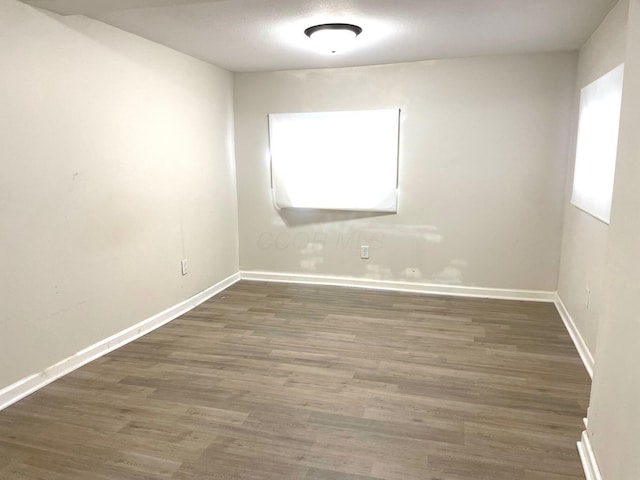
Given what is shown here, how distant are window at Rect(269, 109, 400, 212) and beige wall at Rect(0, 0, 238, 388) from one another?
779 mm

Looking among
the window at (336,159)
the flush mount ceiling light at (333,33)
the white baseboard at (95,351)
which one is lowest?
the white baseboard at (95,351)

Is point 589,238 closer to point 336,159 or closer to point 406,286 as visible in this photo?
point 406,286

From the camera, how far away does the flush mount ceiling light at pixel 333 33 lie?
2881mm

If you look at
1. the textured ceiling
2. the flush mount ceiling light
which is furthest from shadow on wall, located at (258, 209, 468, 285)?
the flush mount ceiling light

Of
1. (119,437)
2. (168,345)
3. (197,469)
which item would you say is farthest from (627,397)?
(168,345)

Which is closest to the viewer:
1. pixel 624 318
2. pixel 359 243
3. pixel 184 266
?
pixel 624 318

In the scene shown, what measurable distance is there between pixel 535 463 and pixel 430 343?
1289 mm

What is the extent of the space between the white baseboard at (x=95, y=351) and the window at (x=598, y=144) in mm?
3204

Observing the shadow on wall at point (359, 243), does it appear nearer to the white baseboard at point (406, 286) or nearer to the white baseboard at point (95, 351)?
the white baseboard at point (406, 286)

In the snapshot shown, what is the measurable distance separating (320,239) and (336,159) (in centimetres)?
85

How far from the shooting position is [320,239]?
15.2ft

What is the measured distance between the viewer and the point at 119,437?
213 centimetres

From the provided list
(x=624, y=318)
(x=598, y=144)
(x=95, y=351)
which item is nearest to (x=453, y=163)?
(x=598, y=144)

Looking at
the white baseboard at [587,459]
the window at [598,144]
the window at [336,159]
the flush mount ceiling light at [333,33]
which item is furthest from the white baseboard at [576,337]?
the flush mount ceiling light at [333,33]
